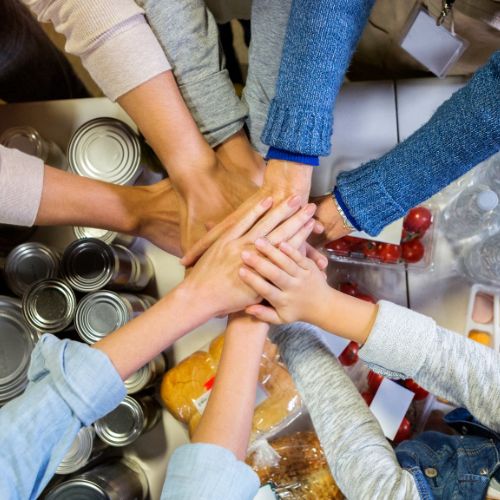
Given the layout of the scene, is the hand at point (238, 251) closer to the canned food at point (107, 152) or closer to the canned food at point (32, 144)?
the canned food at point (107, 152)

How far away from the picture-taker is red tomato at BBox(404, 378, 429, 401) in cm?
93

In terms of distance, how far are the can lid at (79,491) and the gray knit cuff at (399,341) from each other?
489 millimetres

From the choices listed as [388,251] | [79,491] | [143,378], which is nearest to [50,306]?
[143,378]

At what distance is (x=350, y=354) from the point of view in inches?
38.1

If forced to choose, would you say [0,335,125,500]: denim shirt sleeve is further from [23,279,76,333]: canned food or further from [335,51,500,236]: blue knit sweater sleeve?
[335,51,500,236]: blue knit sweater sleeve

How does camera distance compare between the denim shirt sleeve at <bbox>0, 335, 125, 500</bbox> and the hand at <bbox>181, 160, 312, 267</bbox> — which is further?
the hand at <bbox>181, 160, 312, 267</bbox>

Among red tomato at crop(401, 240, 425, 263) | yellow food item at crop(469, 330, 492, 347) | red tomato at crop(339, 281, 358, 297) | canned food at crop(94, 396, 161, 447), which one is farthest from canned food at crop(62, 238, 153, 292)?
yellow food item at crop(469, 330, 492, 347)

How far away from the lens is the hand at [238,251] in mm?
794

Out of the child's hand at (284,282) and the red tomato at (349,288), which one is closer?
the child's hand at (284,282)

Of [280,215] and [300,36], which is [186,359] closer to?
[280,215]

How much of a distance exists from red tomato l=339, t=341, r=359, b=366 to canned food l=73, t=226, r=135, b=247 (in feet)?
1.55

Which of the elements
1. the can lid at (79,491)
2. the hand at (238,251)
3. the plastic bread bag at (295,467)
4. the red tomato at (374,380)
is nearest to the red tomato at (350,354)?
the red tomato at (374,380)

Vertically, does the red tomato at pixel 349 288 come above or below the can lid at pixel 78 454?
above

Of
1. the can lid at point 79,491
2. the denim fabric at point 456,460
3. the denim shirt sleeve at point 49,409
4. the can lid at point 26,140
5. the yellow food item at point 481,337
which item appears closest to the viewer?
the denim shirt sleeve at point 49,409
